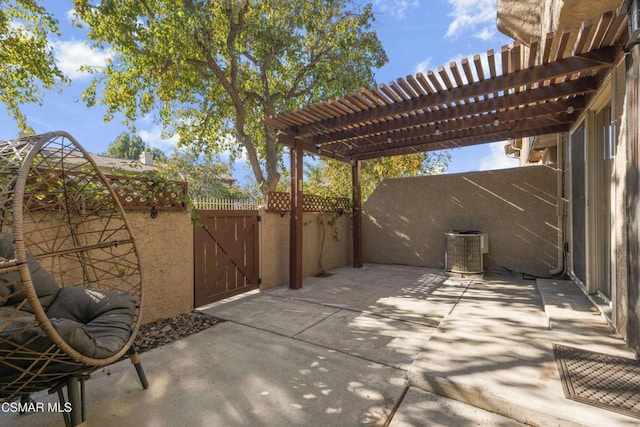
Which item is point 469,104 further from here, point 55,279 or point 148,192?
point 55,279

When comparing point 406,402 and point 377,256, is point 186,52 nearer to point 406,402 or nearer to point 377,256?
point 377,256

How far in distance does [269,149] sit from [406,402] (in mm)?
8182

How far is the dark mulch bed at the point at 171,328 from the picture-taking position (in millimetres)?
2932

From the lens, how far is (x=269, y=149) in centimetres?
912

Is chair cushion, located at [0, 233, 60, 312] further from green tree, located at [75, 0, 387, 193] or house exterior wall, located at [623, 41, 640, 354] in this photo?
green tree, located at [75, 0, 387, 193]

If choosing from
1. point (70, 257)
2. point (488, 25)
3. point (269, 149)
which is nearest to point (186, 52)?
point (269, 149)

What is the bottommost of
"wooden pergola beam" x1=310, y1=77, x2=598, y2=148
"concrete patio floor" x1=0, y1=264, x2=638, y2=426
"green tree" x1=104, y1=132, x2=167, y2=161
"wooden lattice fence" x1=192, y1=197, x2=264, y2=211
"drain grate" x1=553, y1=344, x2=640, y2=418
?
"concrete patio floor" x1=0, y1=264, x2=638, y2=426

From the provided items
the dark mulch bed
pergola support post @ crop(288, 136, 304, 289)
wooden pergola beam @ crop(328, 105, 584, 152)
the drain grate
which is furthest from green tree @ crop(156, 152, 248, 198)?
the drain grate

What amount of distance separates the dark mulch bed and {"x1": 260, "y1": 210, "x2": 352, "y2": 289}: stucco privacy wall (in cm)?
158

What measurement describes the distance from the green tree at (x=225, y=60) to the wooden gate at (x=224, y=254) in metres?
3.95

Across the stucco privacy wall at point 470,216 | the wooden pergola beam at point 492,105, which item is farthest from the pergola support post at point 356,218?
the wooden pergola beam at point 492,105

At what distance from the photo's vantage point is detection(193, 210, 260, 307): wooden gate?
160 inches

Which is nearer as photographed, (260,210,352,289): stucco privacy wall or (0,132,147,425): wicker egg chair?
(0,132,147,425): wicker egg chair

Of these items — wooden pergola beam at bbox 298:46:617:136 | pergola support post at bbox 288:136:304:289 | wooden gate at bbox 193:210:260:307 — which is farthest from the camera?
pergola support post at bbox 288:136:304:289
